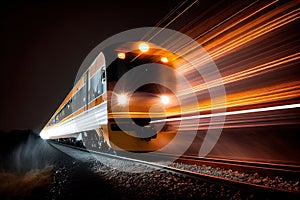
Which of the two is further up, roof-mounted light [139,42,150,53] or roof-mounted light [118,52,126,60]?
roof-mounted light [139,42,150,53]

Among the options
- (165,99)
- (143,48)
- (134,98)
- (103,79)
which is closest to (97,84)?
(103,79)

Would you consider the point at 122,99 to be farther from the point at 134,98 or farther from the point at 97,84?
the point at 97,84

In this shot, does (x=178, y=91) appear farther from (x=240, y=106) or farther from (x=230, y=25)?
(x=230, y=25)

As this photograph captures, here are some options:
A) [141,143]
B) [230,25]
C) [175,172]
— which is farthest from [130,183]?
[230,25]

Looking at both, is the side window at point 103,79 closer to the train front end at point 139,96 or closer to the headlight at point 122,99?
the train front end at point 139,96

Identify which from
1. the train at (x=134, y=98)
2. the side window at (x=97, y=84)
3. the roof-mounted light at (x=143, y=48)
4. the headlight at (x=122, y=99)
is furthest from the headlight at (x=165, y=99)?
the side window at (x=97, y=84)

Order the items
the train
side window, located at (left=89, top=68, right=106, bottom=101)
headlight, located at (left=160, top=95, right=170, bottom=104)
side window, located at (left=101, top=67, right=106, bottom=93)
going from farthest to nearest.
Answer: headlight, located at (left=160, top=95, right=170, bottom=104) → side window, located at (left=89, top=68, right=106, bottom=101) → side window, located at (left=101, top=67, right=106, bottom=93) → the train

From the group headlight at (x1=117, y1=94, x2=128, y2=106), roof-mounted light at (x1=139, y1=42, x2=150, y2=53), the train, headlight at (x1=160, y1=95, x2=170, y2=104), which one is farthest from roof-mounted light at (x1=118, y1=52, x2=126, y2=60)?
headlight at (x1=160, y1=95, x2=170, y2=104)

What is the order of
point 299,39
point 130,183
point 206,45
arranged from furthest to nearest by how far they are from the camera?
point 206,45 < point 299,39 < point 130,183

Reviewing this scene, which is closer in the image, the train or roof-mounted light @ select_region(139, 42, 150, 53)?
the train

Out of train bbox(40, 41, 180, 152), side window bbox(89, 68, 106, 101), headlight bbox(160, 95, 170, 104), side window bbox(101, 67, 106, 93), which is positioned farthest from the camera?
headlight bbox(160, 95, 170, 104)

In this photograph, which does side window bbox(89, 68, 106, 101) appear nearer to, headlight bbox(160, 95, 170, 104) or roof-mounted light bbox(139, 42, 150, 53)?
roof-mounted light bbox(139, 42, 150, 53)

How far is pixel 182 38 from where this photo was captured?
12430mm

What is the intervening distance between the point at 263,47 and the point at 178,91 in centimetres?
310
